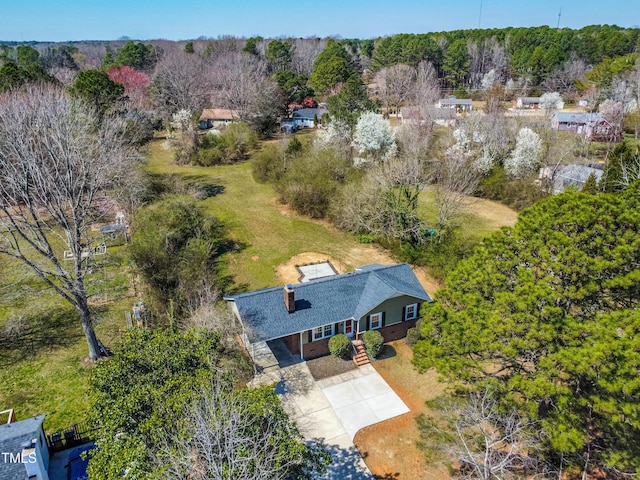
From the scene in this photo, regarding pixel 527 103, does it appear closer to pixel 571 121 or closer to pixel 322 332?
pixel 571 121

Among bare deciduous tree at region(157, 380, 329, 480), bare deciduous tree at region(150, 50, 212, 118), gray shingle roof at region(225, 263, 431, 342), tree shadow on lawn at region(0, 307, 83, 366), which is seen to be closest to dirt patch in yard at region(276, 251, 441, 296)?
gray shingle roof at region(225, 263, 431, 342)

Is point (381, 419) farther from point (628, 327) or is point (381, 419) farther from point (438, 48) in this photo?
point (438, 48)

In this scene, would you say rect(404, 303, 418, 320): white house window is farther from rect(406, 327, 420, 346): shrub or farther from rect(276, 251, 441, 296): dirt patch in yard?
rect(276, 251, 441, 296): dirt patch in yard

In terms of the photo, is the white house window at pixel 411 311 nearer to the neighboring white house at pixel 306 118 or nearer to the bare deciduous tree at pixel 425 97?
the bare deciduous tree at pixel 425 97

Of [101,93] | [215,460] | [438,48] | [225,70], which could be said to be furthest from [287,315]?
[438,48]

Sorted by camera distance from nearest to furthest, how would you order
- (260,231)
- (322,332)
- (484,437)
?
(484,437) < (322,332) < (260,231)

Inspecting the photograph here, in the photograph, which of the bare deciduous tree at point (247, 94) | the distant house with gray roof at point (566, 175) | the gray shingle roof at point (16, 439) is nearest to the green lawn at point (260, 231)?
the gray shingle roof at point (16, 439)

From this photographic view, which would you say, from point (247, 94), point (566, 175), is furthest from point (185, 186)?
point (566, 175)

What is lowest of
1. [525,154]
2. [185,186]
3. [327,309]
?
[327,309]
